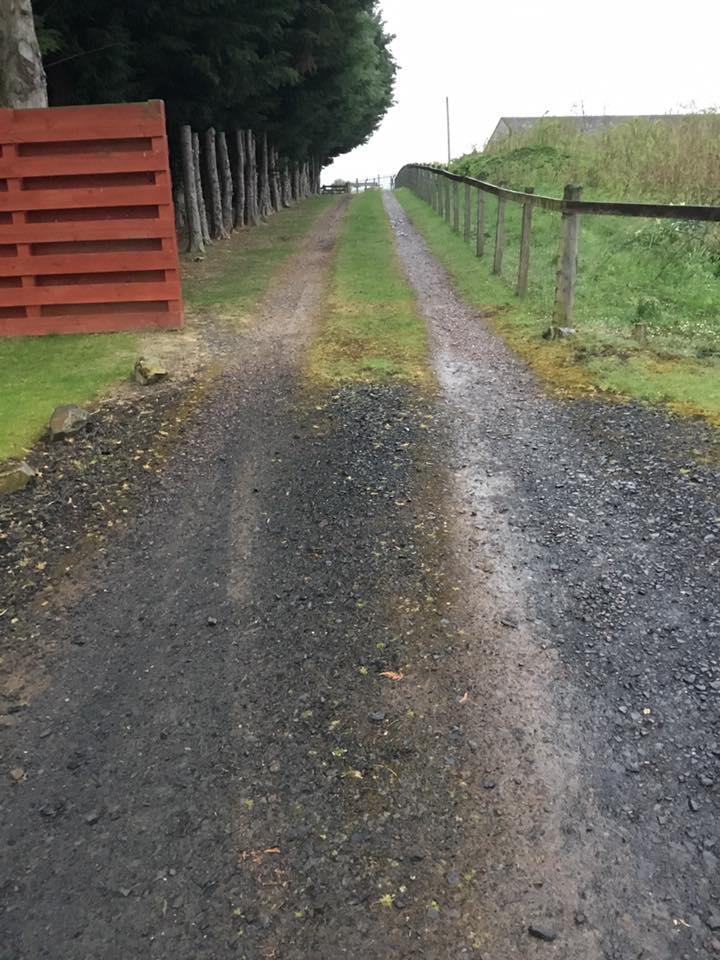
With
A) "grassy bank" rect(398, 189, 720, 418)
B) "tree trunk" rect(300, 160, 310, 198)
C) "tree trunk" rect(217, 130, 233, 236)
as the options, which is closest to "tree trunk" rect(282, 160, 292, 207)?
"tree trunk" rect(300, 160, 310, 198)

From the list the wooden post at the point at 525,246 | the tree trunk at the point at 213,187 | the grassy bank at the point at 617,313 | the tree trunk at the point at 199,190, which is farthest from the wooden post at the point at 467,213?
the tree trunk at the point at 213,187

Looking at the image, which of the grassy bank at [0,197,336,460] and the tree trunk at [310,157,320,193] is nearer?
the grassy bank at [0,197,336,460]

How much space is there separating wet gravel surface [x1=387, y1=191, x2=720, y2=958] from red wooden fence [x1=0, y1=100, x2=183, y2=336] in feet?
12.8

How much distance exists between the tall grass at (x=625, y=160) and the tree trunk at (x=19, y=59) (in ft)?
30.9

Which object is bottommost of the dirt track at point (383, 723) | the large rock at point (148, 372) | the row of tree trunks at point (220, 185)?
the dirt track at point (383, 723)

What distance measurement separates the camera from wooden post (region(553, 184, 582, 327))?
743cm

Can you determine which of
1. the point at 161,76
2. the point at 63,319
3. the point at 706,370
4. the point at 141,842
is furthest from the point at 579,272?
the point at 141,842

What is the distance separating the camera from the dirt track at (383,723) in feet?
6.46

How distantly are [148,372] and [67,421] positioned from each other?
1264mm

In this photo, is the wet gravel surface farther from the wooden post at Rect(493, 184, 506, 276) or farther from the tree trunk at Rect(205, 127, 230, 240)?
the tree trunk at Rect(205, 127, 230, 240)

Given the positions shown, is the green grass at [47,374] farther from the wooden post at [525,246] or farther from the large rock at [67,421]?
the wooden post at [525,246]

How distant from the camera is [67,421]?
17.1 ft

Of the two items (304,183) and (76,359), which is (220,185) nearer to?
(76,359)

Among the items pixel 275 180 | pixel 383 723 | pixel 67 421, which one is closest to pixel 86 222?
pixel 67 421
